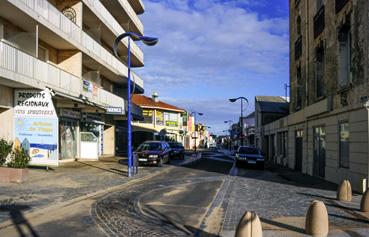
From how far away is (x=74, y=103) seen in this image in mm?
27875

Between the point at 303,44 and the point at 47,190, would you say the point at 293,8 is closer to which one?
the point at 303,44

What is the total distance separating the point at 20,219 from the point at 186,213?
3.86m

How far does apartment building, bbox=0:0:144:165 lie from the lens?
20250mm

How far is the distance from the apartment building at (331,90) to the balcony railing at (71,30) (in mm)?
13243

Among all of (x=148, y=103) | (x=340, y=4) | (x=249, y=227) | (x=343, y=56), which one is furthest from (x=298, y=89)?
(x=148, y=103)

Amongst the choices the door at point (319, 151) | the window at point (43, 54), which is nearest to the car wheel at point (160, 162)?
the window at point (43, 54)

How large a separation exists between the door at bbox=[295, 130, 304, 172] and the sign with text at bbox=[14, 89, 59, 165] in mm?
15207

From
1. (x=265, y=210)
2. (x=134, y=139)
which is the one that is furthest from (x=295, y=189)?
(x=134, y=139)

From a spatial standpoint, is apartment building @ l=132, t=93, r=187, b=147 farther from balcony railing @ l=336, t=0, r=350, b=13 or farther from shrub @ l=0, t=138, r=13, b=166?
shrub @ l=0, t=138, r=13, b=166

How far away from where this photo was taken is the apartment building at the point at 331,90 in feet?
55.4

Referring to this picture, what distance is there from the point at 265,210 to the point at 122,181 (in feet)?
28.9

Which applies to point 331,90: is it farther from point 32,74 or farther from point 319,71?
point 32,74

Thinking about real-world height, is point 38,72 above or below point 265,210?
above

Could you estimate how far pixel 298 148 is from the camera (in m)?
30.3
